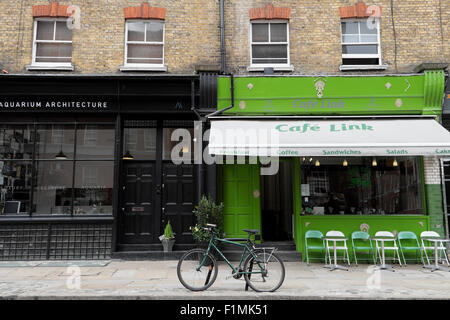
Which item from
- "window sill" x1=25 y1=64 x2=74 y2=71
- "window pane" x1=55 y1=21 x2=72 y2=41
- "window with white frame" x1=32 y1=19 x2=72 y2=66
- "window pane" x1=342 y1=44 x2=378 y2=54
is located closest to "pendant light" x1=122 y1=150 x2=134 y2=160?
"window sill" x1=25 y1=64 x2=74 y2=71

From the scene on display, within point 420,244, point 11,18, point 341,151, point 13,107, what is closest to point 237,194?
point 341,151

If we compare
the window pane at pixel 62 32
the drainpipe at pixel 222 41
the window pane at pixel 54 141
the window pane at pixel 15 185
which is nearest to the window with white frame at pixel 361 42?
the drainpipe at pixel 222 41

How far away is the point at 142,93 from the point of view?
33.1 ft

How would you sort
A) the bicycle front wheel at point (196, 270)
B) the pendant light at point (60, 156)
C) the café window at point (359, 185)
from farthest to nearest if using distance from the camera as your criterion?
the pendant light at point (60, 156), the café window at point (359, 185), the bicycle front wheel at point (196, 270)

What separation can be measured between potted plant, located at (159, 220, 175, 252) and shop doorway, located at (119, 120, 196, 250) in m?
0.26

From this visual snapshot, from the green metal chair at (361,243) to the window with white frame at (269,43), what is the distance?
A: 17.1ft

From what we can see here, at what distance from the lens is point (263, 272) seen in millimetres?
6688

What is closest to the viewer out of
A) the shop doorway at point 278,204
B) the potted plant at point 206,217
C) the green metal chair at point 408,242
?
the potted plant at point 206,217

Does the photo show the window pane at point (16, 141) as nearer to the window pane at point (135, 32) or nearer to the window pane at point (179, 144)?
the window pane at point (179, 144)

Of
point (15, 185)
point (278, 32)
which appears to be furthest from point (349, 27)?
point (15, 185)

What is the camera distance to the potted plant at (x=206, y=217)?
9164mm

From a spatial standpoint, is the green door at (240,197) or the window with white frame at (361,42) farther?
the window with white frame at (361,42)

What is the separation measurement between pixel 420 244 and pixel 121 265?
787cm

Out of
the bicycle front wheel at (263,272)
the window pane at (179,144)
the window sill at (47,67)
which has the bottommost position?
the bicycle front wheel at (263,272)
